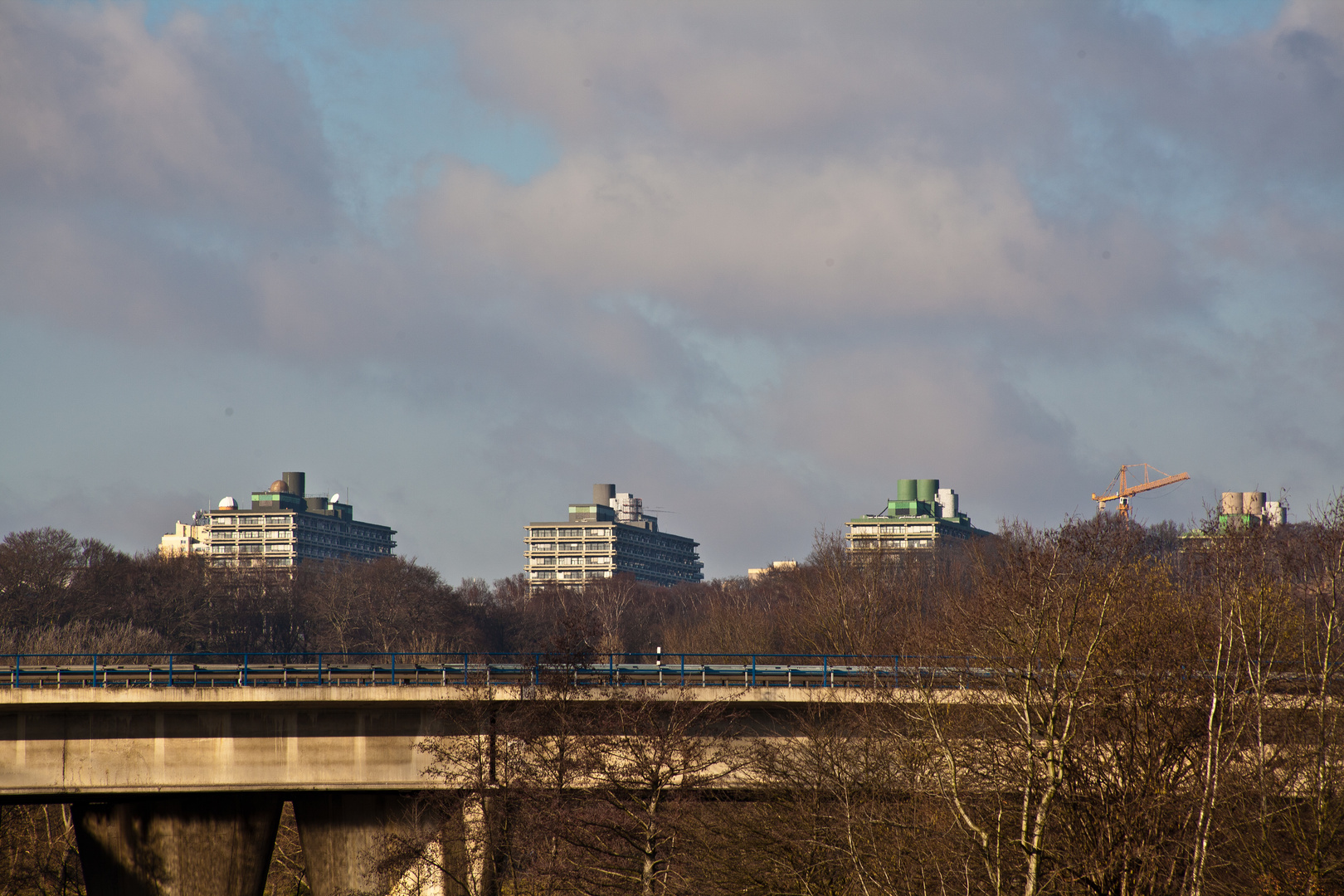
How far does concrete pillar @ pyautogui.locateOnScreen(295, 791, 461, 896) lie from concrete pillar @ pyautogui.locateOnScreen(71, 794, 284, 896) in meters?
1.52

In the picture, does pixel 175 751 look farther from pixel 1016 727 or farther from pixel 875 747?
pixel 1016 727

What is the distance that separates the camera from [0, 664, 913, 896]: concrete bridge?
37.8 metres

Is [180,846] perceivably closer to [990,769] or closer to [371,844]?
[371,844]

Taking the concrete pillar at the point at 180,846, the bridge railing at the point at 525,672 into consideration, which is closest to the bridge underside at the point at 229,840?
the concrete pillar at the point at 180,846

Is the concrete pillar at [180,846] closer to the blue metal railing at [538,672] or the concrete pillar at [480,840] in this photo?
the blue metal railing at [538,672]

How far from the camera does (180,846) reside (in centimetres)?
3903

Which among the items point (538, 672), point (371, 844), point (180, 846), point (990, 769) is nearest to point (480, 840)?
point (371, 844)

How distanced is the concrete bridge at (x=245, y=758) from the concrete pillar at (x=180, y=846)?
0.04 m

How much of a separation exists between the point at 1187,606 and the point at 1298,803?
8.43m

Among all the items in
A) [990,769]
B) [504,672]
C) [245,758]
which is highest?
[504,672]

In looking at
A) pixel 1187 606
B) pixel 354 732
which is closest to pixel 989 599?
pixel 1187 606

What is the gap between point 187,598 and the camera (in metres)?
127

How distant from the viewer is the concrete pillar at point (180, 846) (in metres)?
38.7

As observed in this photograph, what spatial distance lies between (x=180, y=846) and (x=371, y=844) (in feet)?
18.2
